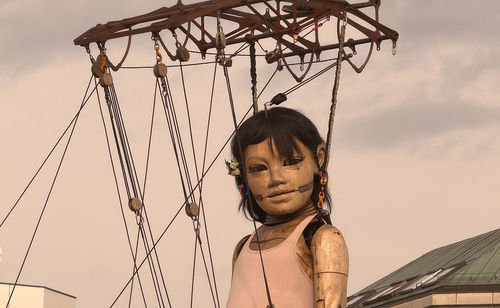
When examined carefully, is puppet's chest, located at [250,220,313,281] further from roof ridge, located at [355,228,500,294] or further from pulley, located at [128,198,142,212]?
roof ridge, located at [355,228,500,294]

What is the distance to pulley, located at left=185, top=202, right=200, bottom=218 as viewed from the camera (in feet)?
31.2

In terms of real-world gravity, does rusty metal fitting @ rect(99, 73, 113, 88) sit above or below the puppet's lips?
above

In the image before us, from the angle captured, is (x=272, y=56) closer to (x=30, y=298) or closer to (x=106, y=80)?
(x=106, y=80)

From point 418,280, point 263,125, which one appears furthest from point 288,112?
point 418,280

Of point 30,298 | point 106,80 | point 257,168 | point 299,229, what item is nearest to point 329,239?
point 299,229

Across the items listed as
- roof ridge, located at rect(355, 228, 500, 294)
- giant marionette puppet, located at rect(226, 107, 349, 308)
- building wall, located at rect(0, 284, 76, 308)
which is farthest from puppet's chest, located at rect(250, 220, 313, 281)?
building wall, located at rect(0, 284, 76, 308)

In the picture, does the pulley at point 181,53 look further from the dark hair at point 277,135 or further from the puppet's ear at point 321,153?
the puppet's ear at point 321,153

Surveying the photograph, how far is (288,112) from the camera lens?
9.59 metres

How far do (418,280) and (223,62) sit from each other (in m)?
25.3

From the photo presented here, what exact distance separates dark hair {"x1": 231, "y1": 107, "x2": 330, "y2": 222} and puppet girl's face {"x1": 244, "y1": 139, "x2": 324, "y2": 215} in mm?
49

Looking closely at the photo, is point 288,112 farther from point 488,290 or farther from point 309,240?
point 488,290

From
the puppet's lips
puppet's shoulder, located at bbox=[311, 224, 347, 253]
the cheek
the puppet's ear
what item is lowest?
puppet's shoulder, located at bbox=[311, 224, 347, 253]

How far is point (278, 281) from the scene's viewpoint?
363 inches

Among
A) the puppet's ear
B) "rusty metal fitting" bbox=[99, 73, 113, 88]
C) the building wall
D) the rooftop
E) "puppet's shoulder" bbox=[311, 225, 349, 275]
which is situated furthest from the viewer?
the building wall
